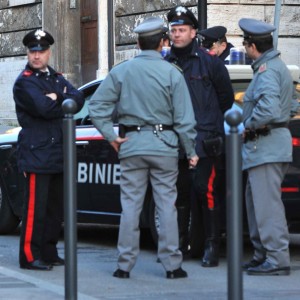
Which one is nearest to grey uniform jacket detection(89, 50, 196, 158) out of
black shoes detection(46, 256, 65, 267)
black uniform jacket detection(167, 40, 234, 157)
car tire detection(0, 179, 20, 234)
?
black uniform jacket detection(167, 40, 234, 157)

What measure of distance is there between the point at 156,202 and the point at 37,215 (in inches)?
44.1

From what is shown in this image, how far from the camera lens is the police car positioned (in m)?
8.96

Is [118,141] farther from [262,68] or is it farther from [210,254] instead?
[210,254]

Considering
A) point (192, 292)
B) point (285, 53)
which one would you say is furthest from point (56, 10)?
point (192, 292)

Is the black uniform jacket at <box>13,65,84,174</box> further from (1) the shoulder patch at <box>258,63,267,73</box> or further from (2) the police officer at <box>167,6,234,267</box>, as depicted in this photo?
(1) the shoulder patch at <box>258,63,267,73</box>

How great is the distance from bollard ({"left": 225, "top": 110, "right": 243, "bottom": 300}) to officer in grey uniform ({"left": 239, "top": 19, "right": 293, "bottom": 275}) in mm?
2520

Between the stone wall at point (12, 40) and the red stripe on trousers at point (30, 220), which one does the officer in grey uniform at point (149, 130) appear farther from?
the stone wall at point (12, 40)

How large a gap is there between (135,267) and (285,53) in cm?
1049

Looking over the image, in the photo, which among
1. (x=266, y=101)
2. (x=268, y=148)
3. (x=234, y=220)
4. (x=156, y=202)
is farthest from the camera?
(x=268, y=148)

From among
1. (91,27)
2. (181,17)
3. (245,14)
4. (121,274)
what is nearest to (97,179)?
(121,274)

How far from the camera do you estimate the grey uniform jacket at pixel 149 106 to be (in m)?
8.13

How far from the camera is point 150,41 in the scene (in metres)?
8.28

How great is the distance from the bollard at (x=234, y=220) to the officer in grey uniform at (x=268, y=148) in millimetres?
2520

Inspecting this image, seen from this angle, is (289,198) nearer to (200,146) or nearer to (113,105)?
(200,146)
